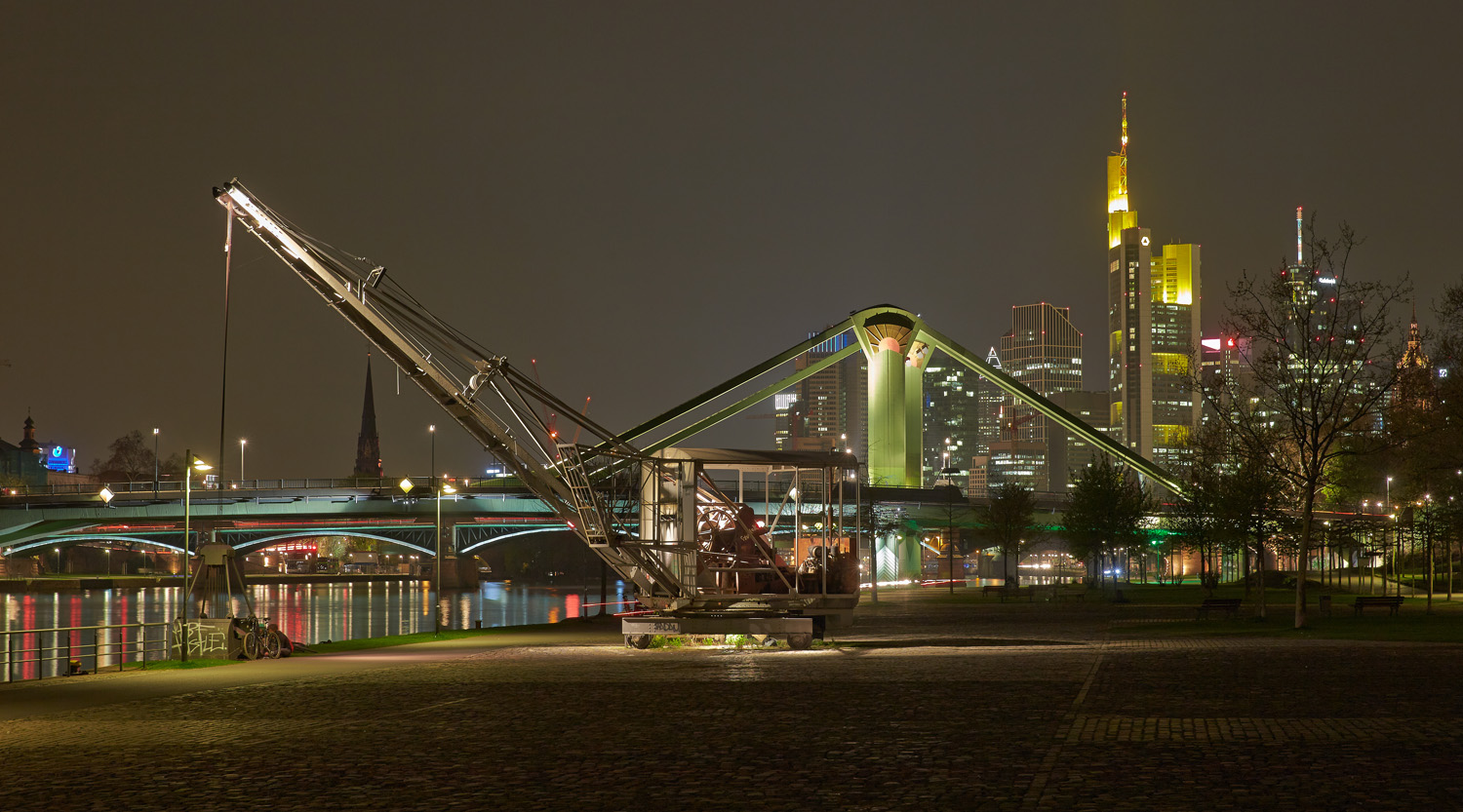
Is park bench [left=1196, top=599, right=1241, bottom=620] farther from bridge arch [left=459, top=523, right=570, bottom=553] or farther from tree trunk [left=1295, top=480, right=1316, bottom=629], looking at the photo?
bridge arch [left=459, top=523, right=570, bottom=553]

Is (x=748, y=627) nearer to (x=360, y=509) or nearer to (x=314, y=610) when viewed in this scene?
(x=314, y=610)

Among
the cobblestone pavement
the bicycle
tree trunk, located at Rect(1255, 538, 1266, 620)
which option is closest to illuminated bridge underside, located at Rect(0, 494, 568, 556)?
tree trunk, located at Rect(1255, 538, 1266, 620)

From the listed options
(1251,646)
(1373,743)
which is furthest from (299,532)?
(1373,743)

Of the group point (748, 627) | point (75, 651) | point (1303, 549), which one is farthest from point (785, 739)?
point (75, 651)

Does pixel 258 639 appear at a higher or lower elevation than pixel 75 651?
higher

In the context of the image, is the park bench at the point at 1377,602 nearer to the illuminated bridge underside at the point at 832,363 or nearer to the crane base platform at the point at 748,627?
the crane base platform at the point at 748,627

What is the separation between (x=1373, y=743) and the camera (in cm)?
1302

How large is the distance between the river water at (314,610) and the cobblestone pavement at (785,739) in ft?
72.9

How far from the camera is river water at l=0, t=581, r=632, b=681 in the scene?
176 feet

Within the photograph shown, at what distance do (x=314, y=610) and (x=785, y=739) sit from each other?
67.5m

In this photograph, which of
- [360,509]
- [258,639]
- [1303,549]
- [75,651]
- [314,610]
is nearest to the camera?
[258,639]

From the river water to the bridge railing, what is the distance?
120 millimetres

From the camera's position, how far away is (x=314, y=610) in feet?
252

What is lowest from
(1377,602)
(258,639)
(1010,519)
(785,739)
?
(1377,602)
